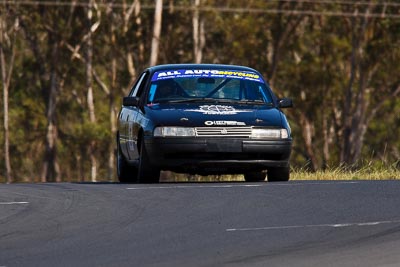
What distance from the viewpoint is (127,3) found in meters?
51.7

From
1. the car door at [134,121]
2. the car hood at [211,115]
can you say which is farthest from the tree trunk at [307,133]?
the car hood at [211,115]

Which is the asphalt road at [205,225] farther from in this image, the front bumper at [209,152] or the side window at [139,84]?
the side window at [139,84]

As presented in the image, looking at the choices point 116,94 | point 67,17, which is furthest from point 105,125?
point 67,17

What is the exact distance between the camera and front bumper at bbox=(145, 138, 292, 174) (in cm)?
1435

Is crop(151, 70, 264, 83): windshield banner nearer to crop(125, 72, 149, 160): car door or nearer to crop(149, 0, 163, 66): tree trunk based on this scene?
crop(125, 72, 149, 160): car door

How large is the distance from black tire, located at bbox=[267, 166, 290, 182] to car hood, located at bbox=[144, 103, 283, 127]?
2.20 feet

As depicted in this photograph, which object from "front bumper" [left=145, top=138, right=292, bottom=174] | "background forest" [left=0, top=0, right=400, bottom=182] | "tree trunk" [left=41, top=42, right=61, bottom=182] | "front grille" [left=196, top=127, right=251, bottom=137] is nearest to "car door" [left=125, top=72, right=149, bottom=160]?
"front bumper" [left=145, top=138, right=292, bottom=174]

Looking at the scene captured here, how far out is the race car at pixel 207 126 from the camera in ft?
47.2

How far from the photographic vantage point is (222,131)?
1438cm

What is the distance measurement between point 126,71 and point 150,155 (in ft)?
123

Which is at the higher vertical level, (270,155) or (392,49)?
(270,155)

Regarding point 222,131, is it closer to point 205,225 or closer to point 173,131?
point 173,131

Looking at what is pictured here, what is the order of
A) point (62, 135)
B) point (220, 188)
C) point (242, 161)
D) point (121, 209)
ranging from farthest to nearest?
1. point (62, 135)
2. point (242, 161)
3. point (220, 188)
4. point (121, 209)

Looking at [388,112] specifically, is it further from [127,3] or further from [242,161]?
[242,161]
